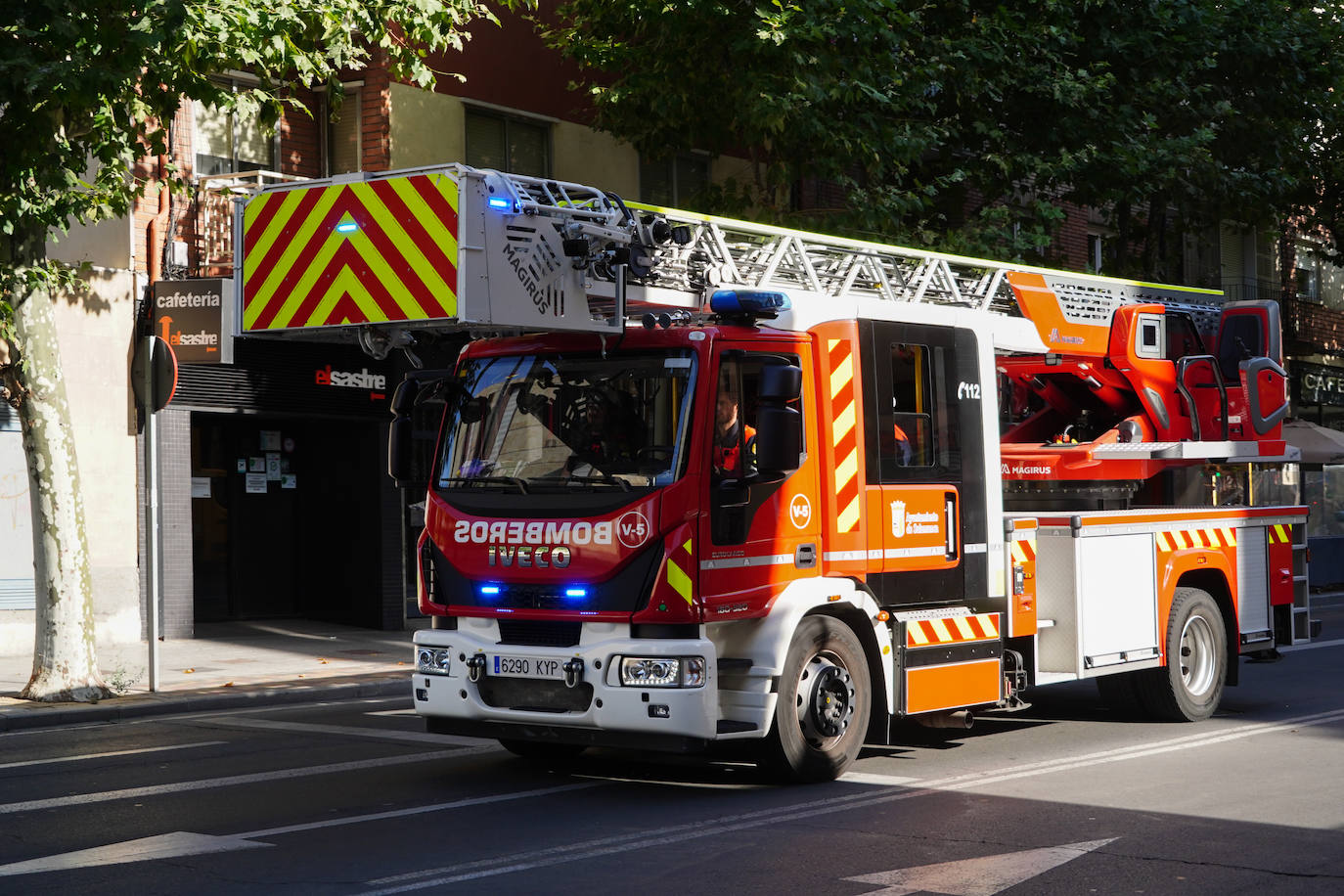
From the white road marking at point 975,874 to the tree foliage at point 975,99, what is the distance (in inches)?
492

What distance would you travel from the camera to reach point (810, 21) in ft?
60.6

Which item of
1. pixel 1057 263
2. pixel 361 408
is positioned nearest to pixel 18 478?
pixel 361 408

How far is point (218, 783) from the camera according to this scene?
9320 millimetres

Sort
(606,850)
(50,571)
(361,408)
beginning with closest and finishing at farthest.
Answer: (606,850) → (50,571) → (361,408)

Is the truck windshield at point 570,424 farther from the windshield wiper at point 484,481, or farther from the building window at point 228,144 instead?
the building window at point 228,144

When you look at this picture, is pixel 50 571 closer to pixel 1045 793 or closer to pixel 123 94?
pixel 123 94

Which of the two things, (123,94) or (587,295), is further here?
(123,94)

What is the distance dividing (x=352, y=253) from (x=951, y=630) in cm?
408

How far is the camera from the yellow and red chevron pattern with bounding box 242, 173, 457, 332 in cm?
848

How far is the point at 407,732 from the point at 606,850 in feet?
14.8

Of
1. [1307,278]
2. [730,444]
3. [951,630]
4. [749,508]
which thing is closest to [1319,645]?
[951,630]

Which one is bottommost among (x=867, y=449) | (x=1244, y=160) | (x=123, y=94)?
(x=867, y=449)

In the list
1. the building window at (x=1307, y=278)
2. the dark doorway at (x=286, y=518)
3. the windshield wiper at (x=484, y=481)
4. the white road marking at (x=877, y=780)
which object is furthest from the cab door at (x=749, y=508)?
the building window at (x=1307, y=278)

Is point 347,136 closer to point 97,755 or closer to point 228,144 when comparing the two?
point 228,144
